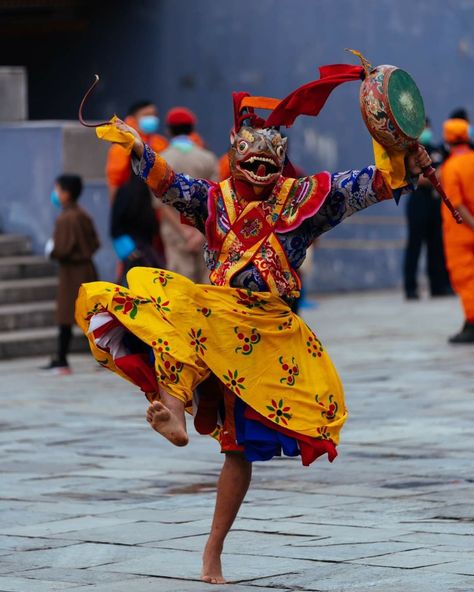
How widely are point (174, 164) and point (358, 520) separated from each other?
650cm

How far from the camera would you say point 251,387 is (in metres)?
5.80

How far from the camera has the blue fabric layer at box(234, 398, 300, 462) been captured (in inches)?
229

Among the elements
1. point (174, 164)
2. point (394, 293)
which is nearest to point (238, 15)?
point (394, 293)

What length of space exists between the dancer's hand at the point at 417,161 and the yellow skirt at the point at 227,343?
0.68 metres

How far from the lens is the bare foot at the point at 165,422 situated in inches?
212

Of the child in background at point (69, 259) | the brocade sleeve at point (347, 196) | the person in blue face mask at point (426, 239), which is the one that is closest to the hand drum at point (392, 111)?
the brocade sleeve at point (347, 196)

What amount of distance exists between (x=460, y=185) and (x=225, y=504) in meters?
8.04

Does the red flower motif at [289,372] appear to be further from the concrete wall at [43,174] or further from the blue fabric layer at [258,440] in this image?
the concrete wall at [43,174]

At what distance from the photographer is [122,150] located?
1359cm

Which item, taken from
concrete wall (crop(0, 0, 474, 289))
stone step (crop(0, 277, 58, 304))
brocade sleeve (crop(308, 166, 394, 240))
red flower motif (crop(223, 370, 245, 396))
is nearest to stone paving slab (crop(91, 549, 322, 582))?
red flower motif (crop(223, 370, 245, 396))

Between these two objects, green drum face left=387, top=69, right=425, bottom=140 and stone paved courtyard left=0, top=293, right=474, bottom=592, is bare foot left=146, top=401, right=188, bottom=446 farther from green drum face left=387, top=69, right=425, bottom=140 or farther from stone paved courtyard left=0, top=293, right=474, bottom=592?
green drum face left=387, top=69, right=425, bottom=140

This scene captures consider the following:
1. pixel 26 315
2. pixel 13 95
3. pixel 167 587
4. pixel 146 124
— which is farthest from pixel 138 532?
pixel 13 95

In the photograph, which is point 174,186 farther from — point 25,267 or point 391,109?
point 25,267

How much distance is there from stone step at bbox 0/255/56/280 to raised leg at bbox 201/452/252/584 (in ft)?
31.5
